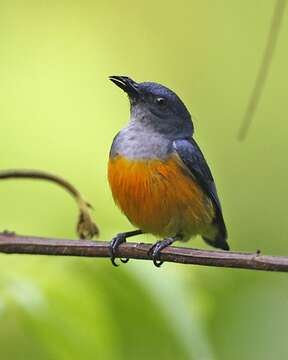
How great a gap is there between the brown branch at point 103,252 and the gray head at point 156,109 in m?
1.58

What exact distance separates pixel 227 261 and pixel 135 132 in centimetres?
181

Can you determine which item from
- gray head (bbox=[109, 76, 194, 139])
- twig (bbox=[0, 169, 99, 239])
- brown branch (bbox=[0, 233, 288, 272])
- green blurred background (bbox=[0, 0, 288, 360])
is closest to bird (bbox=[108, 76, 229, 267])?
gray head (bbox=[109, 76, 194, 139])

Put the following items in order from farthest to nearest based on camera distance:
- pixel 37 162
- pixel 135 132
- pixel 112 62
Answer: pixel 112 62
pixel 37 162
pixel 135 132

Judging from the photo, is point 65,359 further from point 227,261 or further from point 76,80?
point 76,80

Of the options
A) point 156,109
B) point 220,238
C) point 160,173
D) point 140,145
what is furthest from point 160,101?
point 220,238

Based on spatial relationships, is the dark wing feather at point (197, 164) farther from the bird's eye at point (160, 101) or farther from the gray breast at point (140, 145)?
the bird's eye at point (160, 101)

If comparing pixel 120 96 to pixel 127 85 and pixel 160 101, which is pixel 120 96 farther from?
pixel 127 85

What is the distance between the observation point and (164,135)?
156 inches

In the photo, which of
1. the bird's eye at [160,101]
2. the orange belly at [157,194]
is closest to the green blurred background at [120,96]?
the orange belly at [157,194]

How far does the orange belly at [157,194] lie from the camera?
11.7 feet

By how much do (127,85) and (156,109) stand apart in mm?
252

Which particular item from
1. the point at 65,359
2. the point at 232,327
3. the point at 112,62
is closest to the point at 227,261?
the point at 232,327

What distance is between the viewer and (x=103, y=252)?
2330 mm

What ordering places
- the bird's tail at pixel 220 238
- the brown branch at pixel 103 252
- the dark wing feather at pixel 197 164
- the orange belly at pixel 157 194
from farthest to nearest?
the bird's tail at pixel 220 238, the dark wing feather at pixel 197 164, the orange belly at pixel 157 194, the brown branch at pixel 103 252
